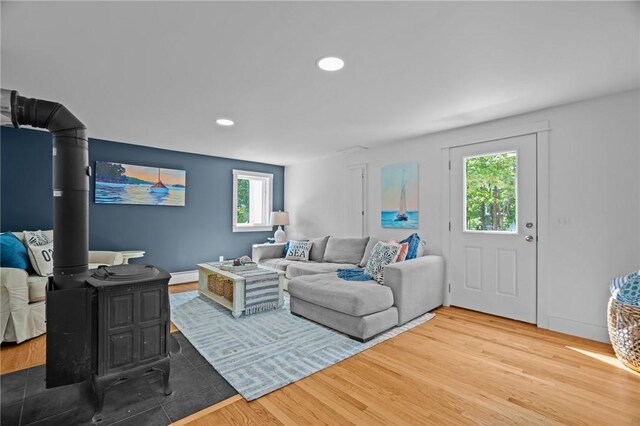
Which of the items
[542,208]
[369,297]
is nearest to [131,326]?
[369,297]

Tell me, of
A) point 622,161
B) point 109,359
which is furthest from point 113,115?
point 622,161

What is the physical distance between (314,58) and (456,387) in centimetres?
245

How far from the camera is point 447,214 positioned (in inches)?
152

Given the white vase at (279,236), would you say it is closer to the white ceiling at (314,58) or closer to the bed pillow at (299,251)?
the bed pillow at (299,251)

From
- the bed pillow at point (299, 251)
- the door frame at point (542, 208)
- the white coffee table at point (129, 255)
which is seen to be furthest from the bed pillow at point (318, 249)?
the door frame at point (542, 208)

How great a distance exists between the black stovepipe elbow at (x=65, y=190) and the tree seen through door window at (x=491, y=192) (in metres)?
3.77

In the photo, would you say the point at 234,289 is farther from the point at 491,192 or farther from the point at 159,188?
the point at 491,192

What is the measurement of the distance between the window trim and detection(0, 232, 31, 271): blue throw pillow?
2.97 metres

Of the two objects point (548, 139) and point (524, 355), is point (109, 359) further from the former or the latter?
point (548, 139)

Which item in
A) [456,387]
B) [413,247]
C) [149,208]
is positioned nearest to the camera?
[456,387]

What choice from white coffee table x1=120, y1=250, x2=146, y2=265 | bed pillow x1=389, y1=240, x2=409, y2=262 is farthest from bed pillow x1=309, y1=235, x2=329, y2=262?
white coffee table x1=120, y1=250, x2=146, y2=265

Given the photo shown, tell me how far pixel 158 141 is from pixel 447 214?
4.14m

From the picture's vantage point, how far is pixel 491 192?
3.53 m

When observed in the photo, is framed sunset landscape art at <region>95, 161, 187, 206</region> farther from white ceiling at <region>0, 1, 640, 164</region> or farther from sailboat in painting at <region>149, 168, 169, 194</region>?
white ceiling at <region>0, 1, 640, 164</region>
